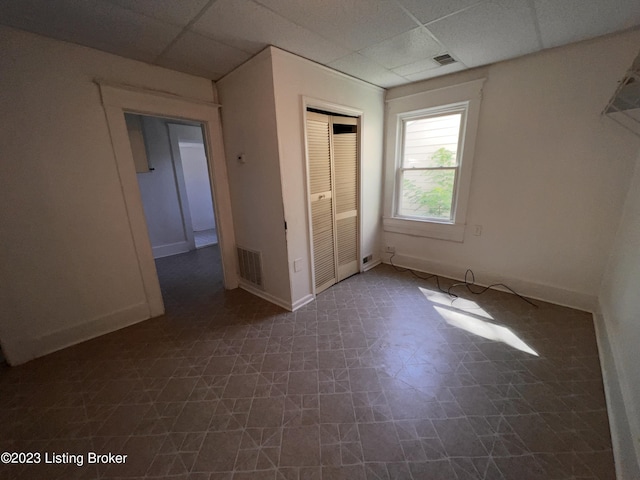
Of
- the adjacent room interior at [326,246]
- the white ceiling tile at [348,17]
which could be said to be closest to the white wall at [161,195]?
the adjacent room interior at [326,246]

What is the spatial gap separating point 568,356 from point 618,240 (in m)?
1.16

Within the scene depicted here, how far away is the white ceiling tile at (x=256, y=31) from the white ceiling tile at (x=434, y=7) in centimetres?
66

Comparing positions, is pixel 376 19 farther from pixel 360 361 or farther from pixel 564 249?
pixel 564 249

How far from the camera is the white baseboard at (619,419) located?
1070mm

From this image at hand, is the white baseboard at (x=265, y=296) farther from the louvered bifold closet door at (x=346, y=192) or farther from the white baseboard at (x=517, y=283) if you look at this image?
the white baseboard at (x=517, y=283)

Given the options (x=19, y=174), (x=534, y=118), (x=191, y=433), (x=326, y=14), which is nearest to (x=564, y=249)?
(x=534, y=118)

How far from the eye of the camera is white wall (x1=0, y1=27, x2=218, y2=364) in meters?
1.78

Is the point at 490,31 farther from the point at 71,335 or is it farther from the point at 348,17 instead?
the point at 71,335

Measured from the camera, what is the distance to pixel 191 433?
4.55ft

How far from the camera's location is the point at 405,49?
2.13m

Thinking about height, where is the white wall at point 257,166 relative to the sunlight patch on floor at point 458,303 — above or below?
above

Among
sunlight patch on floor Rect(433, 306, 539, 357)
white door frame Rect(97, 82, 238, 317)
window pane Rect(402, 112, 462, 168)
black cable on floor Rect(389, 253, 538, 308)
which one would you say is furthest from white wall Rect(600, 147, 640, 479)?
white door frame Rect(97, 82, 238, 317)

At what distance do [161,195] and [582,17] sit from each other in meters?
5.60

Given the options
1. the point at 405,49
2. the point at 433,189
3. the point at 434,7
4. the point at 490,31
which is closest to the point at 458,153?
the point at 433,189
